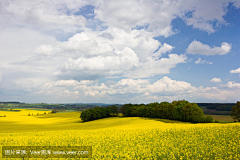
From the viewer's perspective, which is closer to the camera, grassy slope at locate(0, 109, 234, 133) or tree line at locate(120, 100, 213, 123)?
grassy slope at locate(0, 109, 234, 133)

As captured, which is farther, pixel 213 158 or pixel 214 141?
pixel 214 141

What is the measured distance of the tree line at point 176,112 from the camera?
5700cm

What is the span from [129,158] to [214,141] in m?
8.23

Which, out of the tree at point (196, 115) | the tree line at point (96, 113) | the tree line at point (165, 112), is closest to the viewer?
the tree at point (196, 115)

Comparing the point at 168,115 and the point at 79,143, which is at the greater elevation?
the point at 79,143

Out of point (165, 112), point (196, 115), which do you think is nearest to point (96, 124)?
point (165, 112)

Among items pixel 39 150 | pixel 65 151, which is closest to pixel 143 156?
pixel 65 151

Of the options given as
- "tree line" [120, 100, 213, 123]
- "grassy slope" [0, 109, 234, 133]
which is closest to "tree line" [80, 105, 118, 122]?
"tree line" [120, 100, 213, 123]

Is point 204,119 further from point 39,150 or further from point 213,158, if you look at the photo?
point 39,150

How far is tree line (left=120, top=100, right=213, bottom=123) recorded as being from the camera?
5700cm

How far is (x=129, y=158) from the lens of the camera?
10.3m

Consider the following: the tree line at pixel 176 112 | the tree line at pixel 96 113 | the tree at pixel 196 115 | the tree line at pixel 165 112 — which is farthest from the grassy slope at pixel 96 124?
the tree line at pixel 96 113

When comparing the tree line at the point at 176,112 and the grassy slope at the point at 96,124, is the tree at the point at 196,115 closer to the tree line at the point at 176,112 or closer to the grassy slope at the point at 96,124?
the tree line at the point at 176,112

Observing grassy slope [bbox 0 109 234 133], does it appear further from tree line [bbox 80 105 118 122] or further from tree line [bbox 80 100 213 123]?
tree line [bbox 80 105 118 122]
